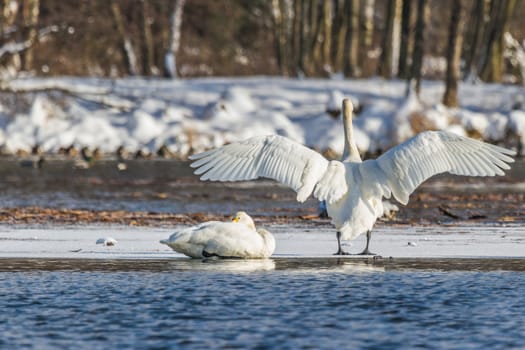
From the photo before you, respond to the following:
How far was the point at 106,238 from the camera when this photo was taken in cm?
1362

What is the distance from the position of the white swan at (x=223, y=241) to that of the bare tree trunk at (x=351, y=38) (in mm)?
30874

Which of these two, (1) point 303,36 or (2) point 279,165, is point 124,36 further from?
(2) point 279,165

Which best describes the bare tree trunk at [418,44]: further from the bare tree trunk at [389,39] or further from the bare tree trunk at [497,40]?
the bare tree trunk at [497,40]

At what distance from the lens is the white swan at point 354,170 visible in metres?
12.4

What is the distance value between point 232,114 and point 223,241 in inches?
1062

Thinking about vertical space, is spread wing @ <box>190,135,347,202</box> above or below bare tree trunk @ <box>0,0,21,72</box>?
below

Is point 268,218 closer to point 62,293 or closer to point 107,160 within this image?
point 62,293

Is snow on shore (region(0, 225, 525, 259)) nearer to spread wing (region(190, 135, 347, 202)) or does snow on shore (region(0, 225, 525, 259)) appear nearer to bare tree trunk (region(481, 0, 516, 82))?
spread wing (region(190, 135, 347, 202))

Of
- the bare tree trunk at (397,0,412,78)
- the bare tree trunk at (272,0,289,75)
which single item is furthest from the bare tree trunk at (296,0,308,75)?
the bare tree trunk at (397,0,412,78)

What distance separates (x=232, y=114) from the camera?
39.0 m

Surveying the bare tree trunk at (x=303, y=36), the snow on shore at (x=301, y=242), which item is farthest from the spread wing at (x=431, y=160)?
the bare tree trunk at (x=303, y=36)

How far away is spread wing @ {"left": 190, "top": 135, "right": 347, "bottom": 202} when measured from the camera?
12.4 m

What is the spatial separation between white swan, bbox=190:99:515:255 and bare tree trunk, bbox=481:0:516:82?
29.7 m

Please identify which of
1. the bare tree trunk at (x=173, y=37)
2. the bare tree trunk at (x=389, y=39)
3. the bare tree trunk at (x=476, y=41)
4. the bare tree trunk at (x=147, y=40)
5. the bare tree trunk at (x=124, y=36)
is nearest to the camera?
the bare tree trunk at (x=389, y=39)
